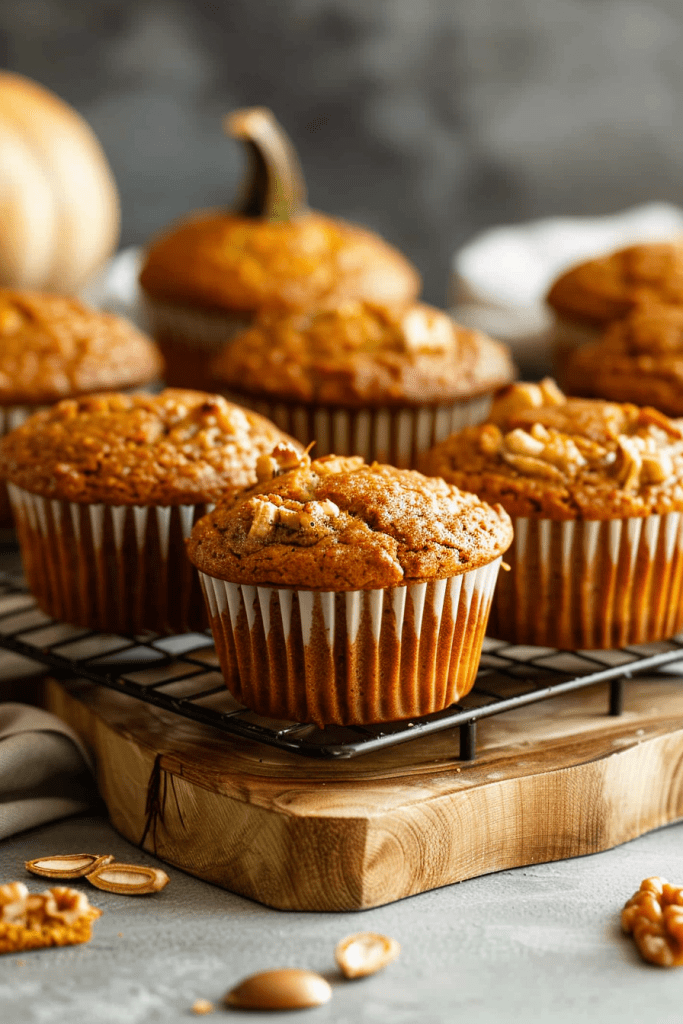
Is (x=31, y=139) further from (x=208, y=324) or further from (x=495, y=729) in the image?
(x=495, y=729)

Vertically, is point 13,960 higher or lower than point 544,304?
lower

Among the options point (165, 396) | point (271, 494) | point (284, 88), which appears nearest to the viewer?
point (271, 494)

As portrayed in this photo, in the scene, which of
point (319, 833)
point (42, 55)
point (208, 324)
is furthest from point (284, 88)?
point (319, 833)

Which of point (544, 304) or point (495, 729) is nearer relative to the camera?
point (495, 729)

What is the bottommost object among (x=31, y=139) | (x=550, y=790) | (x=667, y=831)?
(x=667, y=831)

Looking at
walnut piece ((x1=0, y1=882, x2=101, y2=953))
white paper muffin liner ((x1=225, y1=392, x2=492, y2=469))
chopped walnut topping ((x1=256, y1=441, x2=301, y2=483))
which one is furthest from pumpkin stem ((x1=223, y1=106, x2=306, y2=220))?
walnut piece ((x1=0, y1=882, x2=101, y2=953))

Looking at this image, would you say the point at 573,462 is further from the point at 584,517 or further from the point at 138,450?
the point at 138,450

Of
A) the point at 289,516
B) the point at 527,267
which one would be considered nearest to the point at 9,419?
the point at 289,516

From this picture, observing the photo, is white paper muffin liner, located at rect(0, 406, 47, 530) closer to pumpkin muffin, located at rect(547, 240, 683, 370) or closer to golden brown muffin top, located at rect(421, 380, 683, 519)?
golden brown muffin top, located at rect(421, 380, 683, 519)
